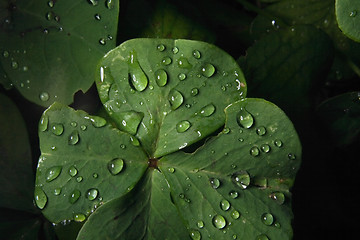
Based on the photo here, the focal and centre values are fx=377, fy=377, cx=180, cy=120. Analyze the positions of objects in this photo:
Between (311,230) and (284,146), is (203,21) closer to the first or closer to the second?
(284,146)

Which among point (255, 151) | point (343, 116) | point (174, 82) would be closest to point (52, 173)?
point (174, 82)

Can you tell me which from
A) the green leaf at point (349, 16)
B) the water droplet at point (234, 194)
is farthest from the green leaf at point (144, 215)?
the green leaf at point (349, 16)

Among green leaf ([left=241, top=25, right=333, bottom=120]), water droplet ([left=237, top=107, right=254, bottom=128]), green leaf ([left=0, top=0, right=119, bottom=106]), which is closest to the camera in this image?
water droplet ([left=237, top=107, right=254, bottom=128])

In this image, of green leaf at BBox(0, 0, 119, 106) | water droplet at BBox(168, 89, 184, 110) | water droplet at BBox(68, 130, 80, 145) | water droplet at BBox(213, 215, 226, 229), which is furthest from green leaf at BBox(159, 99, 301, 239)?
green leaf at BBox(0, 0, 119, 106)

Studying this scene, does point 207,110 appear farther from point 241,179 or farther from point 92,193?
point 92,193

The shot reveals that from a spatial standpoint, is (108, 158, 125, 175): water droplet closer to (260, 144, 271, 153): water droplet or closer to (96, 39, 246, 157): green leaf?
(96, 39, 246, 157): green leaf

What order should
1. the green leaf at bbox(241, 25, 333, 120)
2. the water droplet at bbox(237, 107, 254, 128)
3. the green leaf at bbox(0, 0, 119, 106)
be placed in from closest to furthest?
the water droplet at bbox(237, 107, 254, 128), the green leaf at bbox(0, 0, 119, 106), the green leaf at bbox(241, 25, 333, 120)

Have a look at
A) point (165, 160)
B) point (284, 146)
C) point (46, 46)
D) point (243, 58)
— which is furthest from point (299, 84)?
point (46, 46)
